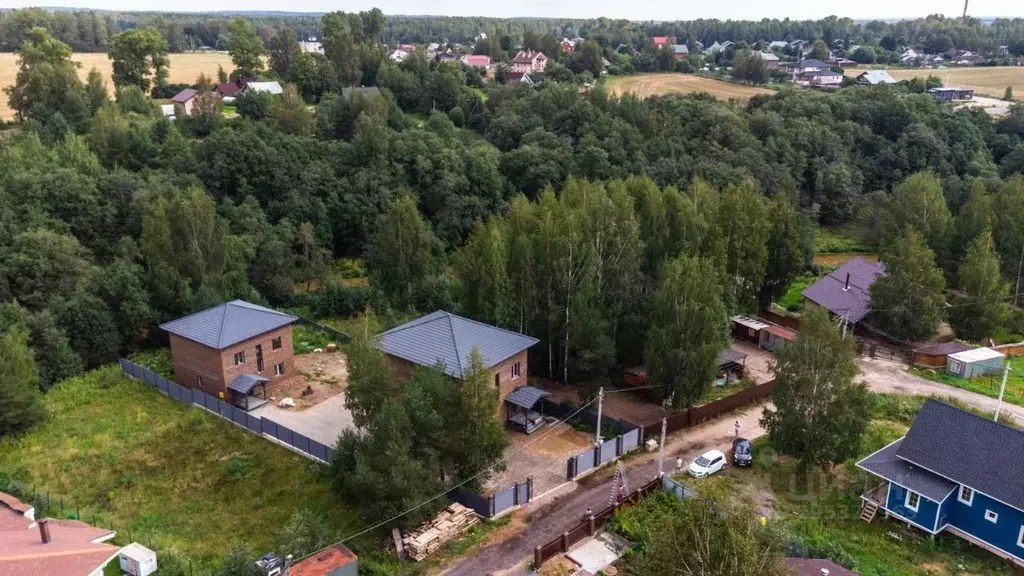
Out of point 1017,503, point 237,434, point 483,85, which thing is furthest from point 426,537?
point 483,85

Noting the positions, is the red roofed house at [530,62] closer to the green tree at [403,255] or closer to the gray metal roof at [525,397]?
the green tree at [403,255]

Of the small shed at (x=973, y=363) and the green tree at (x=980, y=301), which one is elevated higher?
the green tree at (x=980, y=301)

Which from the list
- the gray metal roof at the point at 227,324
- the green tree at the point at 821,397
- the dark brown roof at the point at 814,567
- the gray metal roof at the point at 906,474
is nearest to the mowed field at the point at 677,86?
the gray metal roof at the point at 227,324

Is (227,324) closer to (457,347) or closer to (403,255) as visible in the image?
(457,347)

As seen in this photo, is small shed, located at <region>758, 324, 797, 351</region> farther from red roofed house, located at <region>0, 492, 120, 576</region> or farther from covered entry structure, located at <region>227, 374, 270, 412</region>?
red roofed house, located at <region>0, 492, 120, 576</region>

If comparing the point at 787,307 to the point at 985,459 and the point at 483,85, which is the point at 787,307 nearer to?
the point at 985,459
